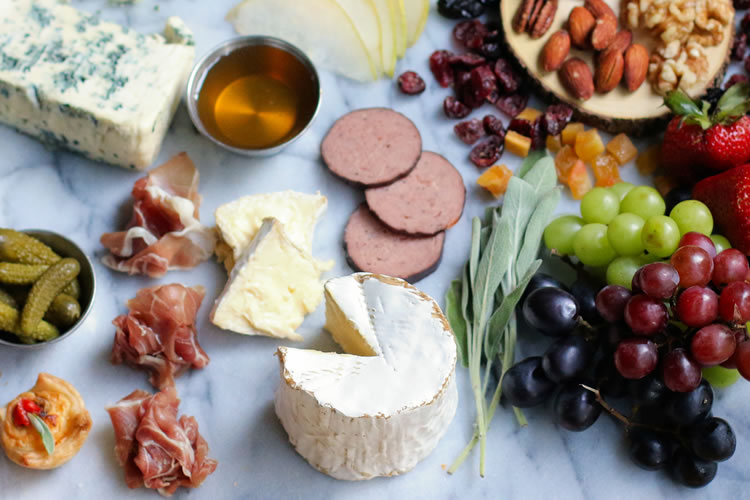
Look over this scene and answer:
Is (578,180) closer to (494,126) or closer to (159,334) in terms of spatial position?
(494,126)

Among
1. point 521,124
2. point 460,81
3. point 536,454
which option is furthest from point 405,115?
point 536,454

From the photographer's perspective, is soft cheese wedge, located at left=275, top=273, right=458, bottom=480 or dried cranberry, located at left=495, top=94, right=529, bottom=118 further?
dried cranberry, located at left=495, top=94, right=529, bottom=118

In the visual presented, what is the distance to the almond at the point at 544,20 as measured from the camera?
89.1 inches

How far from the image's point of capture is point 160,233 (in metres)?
2.14

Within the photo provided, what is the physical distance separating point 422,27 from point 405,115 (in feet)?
0.97

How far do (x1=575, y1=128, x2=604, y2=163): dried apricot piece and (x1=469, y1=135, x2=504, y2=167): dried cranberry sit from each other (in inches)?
8.8

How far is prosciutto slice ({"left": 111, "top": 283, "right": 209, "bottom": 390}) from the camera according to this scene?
6.47 feet

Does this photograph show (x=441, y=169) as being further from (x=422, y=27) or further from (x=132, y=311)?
(x=132, y=311)

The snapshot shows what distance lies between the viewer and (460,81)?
7.72ft

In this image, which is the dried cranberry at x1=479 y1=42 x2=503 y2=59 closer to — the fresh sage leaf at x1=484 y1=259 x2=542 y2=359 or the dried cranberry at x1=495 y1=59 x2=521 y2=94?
the dried cranberry at x1=495 y1=59 x2=521 y2=94

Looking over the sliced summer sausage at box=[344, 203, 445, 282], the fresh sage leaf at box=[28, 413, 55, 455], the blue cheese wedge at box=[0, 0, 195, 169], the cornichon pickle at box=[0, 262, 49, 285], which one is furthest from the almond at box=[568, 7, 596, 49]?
the fresh sage leaf at box=[28, 413, 55, 455]

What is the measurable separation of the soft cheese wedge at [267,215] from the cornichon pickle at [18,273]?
0.47 meters

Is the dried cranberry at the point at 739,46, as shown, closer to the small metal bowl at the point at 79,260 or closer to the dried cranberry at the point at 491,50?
the dried cranberry at the point at 491,50

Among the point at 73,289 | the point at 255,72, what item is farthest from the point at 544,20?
Result: the point at 73,289
